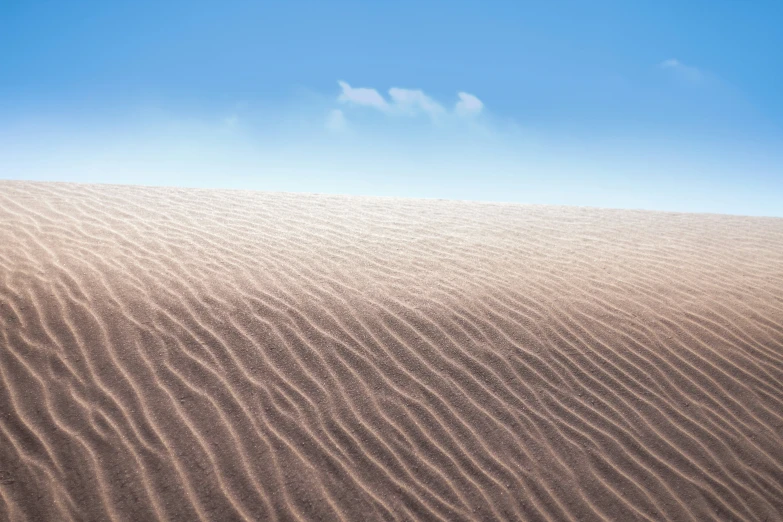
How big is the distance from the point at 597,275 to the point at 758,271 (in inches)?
113

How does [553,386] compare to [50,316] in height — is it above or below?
below

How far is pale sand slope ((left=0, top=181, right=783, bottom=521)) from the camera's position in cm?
345

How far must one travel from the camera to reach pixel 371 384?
14.0 feet

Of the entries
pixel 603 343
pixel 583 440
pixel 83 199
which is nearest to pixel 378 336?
pixel 583 440

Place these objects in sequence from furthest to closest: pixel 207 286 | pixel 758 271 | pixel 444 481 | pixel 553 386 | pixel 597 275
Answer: pixel 758 271 < pixel 597 275 < pixel 207 286 < pixel 553 386 < pixel 444 481

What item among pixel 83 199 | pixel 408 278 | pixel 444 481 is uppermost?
pixel 83 199

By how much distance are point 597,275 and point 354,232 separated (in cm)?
391

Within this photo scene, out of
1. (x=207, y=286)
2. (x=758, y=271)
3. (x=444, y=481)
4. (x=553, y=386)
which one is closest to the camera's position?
(x=444, y=481)

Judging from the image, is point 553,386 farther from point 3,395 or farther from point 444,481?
point 3,395

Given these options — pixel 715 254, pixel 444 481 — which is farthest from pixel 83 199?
pixel 715 254

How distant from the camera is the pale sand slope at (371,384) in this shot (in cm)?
345

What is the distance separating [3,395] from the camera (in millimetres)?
3799

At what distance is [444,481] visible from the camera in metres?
3.58

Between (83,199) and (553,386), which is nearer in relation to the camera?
(553,386)
